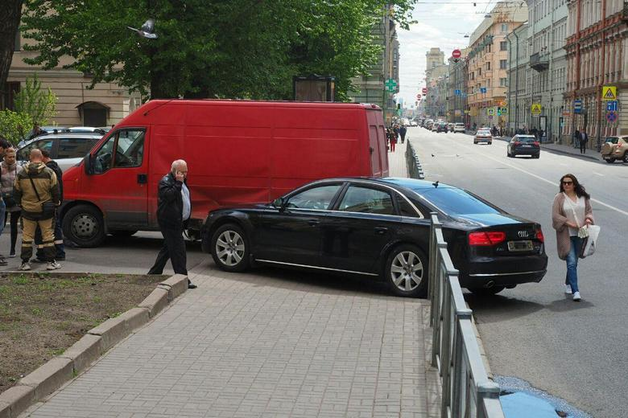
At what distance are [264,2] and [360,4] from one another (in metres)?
12.3

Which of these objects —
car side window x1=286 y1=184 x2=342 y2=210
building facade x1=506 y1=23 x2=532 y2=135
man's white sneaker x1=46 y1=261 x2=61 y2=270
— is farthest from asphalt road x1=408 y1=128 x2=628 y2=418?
building facade x1=506 y1=23 x2=532 y2=135

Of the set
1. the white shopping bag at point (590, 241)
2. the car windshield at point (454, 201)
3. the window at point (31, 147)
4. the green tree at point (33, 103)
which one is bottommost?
the white shopping bag at point (590, 241)

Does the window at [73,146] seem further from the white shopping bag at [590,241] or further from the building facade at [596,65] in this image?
the building facade at [596,65]

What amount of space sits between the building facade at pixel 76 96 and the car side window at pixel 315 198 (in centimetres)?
3910

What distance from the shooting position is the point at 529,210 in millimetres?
23938

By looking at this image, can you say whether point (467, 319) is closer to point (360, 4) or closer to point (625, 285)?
point (625, 285)

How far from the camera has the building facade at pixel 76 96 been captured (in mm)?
50281

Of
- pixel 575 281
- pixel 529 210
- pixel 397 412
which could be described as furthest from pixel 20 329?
pixel 529 210

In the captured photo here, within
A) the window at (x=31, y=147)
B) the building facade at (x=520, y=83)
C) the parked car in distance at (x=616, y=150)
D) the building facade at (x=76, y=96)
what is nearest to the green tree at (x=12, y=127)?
the window at (x=31, y=147)

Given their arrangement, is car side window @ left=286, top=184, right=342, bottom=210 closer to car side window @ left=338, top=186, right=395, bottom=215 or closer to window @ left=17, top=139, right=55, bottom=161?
car side window @ left=338, top=186, right=395, bottom=215

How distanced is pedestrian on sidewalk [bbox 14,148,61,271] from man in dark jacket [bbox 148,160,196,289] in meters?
1.97

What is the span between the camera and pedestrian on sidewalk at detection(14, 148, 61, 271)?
42.6 ft

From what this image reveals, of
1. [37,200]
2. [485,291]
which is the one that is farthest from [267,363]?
[37,200]

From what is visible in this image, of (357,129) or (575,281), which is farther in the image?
(357,129)
